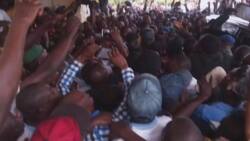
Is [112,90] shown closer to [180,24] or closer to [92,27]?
[92,27]

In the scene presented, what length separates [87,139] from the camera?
82.3 inches

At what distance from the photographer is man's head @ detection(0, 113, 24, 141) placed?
1.90 meters

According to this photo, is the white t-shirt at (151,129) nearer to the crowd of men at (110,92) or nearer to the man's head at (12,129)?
the crowd of men at (110,92)

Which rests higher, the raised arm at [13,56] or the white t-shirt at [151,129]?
the raised arm at [13,56]

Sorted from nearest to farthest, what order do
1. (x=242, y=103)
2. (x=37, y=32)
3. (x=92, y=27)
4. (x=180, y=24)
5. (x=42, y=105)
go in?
1. (x=42, y=105)
2. (x=242, y=103)
3. (x=37, y=32)
4. (x=92, y=27)
5. (x=180, y=24)

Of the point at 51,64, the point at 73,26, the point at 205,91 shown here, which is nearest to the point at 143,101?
the point at 205,91

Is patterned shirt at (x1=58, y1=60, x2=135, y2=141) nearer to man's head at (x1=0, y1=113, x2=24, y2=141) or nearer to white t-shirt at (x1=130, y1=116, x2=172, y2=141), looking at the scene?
white t-shirt at (x1=130, y1=116, x2=172, y2=141)

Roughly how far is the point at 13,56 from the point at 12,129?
0.62 metres

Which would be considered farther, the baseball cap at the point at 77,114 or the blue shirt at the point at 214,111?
the blue shirt at the point at 214,111

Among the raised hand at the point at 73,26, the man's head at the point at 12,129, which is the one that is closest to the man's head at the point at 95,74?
the raised hand at the point at 73,26

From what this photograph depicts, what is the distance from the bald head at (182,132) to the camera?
189 centimetres

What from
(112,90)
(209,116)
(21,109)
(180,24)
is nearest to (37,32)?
(112,90)

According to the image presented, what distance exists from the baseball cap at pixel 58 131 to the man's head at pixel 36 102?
0.45m

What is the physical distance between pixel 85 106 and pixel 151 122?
38 centimetres
